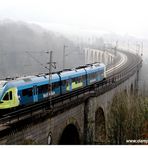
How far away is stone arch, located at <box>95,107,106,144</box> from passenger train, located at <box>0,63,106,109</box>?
4.45 metres

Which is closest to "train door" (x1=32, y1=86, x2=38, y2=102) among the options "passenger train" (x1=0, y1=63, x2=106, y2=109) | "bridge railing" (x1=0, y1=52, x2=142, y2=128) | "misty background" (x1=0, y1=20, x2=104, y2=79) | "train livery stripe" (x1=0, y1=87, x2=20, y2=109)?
"passenger train" (x1=0, y1=63, x2=106, y2=109)

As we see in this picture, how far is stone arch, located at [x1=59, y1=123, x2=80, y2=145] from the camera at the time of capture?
34.7m

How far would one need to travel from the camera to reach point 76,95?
3838 cm

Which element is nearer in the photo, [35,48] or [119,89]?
[119,89]

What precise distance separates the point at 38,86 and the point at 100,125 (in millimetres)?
15871

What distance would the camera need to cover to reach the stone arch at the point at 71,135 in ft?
114

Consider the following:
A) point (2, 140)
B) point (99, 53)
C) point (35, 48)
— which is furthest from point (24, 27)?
point (2, 140)

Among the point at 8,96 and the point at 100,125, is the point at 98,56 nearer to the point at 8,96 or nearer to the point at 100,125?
the point at 100,125

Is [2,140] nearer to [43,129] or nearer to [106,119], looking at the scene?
[43,129]

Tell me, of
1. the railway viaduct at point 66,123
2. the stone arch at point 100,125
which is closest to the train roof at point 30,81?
the railway viaduct at point 66,123

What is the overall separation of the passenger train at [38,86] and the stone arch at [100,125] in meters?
4.45

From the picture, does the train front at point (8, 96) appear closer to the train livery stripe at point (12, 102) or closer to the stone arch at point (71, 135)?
the train livery stripe at point (12, 102)

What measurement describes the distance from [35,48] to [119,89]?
4584 inches

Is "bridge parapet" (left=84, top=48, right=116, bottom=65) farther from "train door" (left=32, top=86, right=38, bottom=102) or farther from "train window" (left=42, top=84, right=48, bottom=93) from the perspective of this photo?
"train door" (left=32, top=86, right=38, bottom=102)
